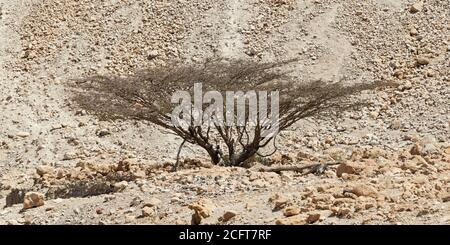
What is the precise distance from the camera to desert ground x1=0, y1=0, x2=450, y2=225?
9.84 metres

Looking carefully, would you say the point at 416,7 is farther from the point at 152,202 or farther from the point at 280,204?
the point at 280,204

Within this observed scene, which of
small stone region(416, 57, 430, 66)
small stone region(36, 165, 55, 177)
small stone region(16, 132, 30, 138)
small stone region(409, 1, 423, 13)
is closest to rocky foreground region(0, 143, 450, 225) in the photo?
small stone region(36, 165, 55, 177)

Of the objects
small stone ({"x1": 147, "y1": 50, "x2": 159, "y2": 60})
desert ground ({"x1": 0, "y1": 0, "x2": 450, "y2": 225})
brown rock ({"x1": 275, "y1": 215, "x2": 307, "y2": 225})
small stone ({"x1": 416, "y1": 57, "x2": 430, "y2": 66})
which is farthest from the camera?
small stone ({"x1": 147, "y1": 50, "x2": 159, "y2": 60})

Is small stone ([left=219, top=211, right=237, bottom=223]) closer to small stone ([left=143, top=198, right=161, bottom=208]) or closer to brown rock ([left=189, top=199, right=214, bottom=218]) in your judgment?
brown rock ([left=189, top=199, right=214, bottom=218])

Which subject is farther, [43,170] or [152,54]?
[152,54]

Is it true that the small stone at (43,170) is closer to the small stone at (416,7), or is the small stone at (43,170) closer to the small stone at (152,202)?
the small stone at (152,202)

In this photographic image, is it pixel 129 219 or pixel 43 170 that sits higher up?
pixel 43 170

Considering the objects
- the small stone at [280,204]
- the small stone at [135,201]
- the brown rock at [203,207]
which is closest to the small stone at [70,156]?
the small stone at [135,201]

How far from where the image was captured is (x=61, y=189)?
14.1 m

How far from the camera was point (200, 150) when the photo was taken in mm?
17859

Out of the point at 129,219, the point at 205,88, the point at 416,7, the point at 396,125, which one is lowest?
the point at 129,219

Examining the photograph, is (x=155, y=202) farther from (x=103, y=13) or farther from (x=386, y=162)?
(x=103, y=13)

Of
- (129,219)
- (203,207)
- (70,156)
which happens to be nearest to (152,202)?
(129,219)

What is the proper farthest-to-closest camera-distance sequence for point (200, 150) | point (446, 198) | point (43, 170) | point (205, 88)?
1. point (200, 150)
2. point (43, 170)
3. point (205, 88)
4. point (446, 198)
